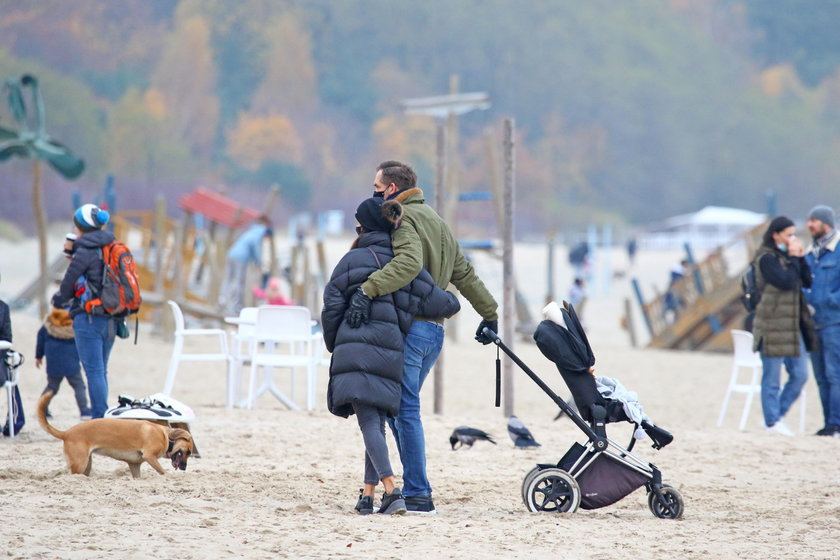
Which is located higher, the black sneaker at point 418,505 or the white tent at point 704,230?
the white tent at point 704,230

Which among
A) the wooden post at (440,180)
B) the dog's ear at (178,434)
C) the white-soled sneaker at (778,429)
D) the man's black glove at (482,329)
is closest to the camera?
the man's black glove at (482,329)

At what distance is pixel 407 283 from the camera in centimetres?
529

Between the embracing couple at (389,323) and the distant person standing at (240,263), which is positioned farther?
the distant person standing at (240,263)

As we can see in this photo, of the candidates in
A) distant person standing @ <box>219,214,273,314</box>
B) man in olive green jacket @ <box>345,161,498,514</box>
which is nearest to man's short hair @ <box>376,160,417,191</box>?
man in olive green jacket @ <box>345,161,498,514</box>

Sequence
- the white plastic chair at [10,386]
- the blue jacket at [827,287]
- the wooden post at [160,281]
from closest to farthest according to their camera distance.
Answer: the white plastic chair at [10,386] < the blue jacket at [827,287] < the wooden post at [160,281]

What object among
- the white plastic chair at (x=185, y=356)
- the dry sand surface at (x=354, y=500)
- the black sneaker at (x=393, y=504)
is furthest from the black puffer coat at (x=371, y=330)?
the white plastic chair at (x=185, y=356)

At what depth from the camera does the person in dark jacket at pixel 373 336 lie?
524 centimetres

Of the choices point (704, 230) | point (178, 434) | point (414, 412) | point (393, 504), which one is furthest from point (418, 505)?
point (704, 230)

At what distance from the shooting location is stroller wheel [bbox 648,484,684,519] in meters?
5.57

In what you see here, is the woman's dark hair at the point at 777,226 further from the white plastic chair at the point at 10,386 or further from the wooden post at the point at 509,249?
the white plastic chair at the point at 10,386

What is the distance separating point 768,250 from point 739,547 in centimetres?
433

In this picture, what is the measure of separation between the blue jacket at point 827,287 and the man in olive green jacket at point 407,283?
411 cm

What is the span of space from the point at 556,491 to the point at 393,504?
77 cm

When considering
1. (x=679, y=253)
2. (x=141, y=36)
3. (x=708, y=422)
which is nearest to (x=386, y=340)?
(x=708, y=422)
